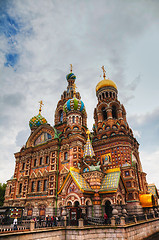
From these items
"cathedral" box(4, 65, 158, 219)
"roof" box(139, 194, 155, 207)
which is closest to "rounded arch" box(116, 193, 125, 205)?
"cathedral" box(4, 65, 158, 219)

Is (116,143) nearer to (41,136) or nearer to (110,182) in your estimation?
(110,182)

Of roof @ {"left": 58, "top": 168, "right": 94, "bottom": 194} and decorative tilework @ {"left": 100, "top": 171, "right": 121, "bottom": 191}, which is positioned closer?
roof @ {"left": 58, "top": 168, "right": 94, "bottom": 194}

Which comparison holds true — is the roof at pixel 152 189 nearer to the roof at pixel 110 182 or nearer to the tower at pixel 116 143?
the tower at pixel 116 143

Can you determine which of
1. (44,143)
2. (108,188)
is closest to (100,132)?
(44,143)

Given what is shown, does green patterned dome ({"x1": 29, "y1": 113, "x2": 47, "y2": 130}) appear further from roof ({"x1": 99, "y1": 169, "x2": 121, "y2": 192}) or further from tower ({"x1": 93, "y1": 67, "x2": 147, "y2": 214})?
roof ({"x1": 99, "y1": 169, "x2": 121, "y2": 192})

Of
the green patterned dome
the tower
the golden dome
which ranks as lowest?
the tower

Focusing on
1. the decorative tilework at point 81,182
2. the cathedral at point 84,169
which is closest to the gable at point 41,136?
the cathedral at point 84,169

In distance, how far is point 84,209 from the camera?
52.5 ft

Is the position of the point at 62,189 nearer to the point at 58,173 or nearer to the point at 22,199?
the point at 58,173

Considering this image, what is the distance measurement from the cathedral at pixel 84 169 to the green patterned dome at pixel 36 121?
0.95 ft

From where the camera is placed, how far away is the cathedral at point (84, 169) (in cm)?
1747

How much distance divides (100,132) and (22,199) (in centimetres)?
1480

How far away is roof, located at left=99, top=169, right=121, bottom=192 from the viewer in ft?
57.2

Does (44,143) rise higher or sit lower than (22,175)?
higher
